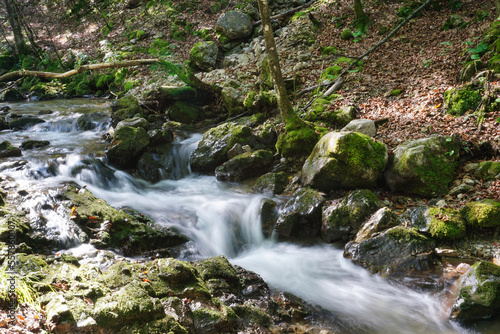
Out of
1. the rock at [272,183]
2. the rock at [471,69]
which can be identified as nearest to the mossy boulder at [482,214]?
the rock at [272,183]

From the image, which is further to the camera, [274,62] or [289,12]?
[289,12]

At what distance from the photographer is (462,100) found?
6.68m

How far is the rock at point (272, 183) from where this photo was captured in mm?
6992

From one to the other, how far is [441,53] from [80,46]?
21.1 metres

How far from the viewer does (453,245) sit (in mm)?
4699

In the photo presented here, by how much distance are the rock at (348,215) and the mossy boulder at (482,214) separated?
4.33 ft

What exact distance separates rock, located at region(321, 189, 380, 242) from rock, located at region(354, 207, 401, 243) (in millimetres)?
202

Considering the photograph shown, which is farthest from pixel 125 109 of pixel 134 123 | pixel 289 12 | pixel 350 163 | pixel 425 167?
pixel 425 167

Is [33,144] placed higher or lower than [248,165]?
higher

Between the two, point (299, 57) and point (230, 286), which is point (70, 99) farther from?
point (230, 286)

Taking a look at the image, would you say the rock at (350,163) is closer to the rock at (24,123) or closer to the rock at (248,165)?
the rock at (248,165)

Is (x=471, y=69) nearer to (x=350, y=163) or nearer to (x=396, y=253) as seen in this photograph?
(x=350, y=163)

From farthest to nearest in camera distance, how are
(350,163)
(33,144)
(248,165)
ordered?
(33,144) → (248,165) → (350,163)

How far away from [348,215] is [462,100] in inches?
151
